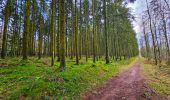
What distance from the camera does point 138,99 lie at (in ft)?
28.9

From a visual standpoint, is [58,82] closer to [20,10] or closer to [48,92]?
[48,92]

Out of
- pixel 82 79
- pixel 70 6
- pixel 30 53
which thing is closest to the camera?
pixel 82 79

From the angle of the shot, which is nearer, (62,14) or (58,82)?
(58,82)

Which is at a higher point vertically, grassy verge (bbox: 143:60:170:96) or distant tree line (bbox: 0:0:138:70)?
distant tree line (bbox: 0:0:138:70)

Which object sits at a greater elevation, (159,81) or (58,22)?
(58,22)

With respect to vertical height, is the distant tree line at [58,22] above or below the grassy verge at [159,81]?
above

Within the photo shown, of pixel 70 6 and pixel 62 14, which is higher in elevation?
pixel 70 6

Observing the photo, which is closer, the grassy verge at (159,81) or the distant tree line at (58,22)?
the grassy verge at (159,81)

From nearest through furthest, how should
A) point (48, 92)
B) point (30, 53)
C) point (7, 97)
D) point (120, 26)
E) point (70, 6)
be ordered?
point (7, 97)
point (48, 92)
point (70, 6)
point (30, 53)
point (120, 26)

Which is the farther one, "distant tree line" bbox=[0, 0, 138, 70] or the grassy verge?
"distant tree line" bbox=[0, 0, 138, 70]

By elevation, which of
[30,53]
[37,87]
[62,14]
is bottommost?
[37,87]

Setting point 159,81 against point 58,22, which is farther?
point 58,22

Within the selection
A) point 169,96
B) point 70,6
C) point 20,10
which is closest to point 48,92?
point 169,96

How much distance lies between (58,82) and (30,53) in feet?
80.6
